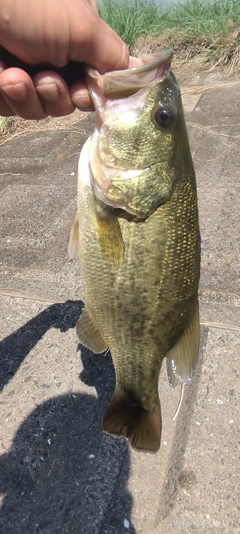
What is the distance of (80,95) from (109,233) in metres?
0.47

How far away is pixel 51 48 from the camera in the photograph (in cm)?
152

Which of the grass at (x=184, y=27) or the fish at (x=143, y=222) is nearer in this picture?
the fish at (x=143, y=222)

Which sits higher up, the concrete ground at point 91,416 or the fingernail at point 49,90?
the fingernail at point 49,90

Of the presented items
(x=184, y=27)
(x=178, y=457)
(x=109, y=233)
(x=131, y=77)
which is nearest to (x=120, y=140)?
(x=131, y=77)

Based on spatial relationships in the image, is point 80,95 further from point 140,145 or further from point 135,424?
point 135,424

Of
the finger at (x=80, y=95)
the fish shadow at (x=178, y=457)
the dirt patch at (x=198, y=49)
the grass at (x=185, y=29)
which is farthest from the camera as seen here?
the grass at (x=185, y=29)

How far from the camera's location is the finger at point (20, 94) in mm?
1596

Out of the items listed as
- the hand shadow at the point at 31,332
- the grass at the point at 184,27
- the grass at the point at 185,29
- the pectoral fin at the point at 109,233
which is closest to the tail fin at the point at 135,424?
the pectoral fin at the point at 109,233

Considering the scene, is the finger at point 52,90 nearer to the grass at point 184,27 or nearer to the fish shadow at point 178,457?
the fish shadow at point 178,457

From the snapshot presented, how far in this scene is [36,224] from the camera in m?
4.23

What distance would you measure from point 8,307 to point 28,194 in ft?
5.46

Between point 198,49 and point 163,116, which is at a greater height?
point 163,116

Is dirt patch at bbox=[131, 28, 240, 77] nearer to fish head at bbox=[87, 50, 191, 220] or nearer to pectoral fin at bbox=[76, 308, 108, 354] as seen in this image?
fish head at bbox=[87, 50, 191, 220]

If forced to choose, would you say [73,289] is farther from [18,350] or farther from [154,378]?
[154,378]
